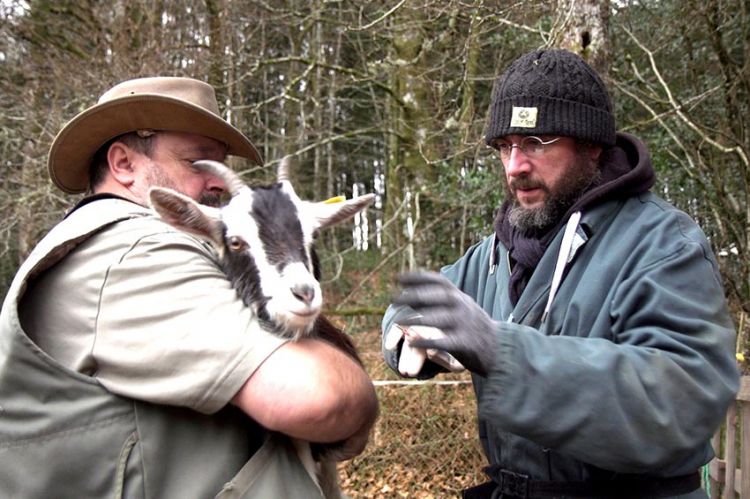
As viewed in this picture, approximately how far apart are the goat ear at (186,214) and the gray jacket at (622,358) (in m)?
1.20

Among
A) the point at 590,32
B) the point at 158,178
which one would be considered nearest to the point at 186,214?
the point at 158,178

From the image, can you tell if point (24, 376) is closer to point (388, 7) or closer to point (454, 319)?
point (454, 319)

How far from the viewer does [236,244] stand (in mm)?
2518

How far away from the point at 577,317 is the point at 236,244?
4.23 ft

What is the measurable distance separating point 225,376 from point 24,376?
2.10 ft

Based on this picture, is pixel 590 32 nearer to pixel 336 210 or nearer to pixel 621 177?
pixel 621 177

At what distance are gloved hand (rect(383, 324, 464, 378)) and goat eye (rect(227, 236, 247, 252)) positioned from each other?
661 mm

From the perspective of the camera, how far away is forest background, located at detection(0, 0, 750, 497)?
711 centimetres

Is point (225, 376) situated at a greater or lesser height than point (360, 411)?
greater

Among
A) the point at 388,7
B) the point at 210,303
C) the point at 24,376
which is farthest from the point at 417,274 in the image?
the point at 388,7

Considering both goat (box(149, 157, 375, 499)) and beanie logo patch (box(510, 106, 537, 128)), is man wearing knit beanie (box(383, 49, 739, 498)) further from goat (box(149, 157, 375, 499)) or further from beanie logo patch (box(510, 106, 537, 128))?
goat (box(149, 157, 375, 499))

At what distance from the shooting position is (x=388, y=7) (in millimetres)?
9375

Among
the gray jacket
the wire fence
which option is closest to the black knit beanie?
the gray jacket

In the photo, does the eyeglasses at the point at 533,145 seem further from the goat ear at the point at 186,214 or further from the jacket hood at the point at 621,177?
the goat ear at the point at 186,214
